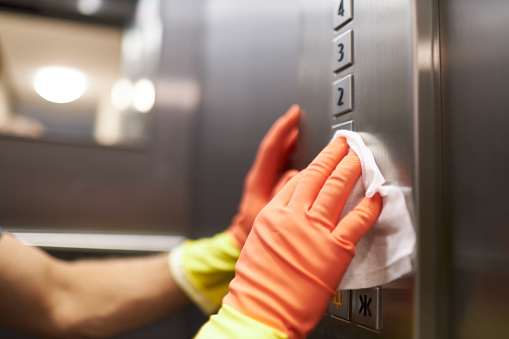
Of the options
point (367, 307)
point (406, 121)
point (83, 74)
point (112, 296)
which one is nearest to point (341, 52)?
point (406, 121)

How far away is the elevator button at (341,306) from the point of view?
351 mm

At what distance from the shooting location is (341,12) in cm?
38

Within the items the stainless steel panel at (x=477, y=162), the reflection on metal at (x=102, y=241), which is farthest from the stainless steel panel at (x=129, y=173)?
the stainless steel panel at (x=477, y=162)

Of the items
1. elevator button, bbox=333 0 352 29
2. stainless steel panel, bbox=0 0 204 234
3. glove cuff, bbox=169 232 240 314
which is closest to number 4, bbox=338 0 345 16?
elevator button, bbox=333 0 352 29

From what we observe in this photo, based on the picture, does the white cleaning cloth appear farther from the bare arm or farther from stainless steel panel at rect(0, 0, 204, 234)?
stainless steel panel at rect(0, 0, 204, 234)

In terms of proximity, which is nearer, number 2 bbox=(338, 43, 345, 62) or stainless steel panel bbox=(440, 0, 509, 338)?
stainless steel panel bbox=(440, 0, 509, 338)

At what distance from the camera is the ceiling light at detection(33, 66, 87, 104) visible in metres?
0.76

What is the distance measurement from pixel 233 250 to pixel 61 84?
1.48 ft

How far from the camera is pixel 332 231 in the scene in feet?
1.03

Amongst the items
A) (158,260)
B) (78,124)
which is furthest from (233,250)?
(78,124)

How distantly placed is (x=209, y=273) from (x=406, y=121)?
41 cm

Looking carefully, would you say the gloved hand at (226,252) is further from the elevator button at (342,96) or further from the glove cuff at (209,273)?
the elevator button at (342,96)

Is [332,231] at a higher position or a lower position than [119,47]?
lower

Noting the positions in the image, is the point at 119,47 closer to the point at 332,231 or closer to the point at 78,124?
the point at 78,124
